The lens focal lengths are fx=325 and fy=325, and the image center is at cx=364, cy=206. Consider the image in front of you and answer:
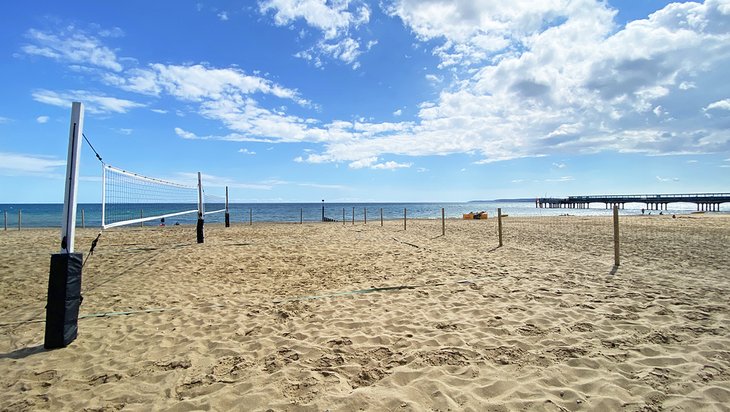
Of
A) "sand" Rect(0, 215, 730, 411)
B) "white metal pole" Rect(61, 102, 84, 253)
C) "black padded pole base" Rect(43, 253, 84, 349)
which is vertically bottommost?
"sand" Rect(0, 215, 730, 411)

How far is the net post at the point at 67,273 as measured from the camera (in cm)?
329

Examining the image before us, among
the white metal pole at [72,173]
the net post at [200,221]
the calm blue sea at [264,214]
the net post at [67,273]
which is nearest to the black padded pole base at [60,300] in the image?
the net post at [67,273]

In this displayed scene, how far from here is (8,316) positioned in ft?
14.1

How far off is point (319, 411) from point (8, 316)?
16.0ft

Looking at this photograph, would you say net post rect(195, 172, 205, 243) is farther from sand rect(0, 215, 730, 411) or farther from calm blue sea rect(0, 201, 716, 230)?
calm blue sea rect(0, 201, 716, 230)

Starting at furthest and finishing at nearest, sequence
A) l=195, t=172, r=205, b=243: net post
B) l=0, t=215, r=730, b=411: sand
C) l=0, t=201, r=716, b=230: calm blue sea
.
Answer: l=0, t=201, r=716, b=230: calm blue sea, l=195, t=172, r=205, b=243: net post, l=0, t=215, r=730, b=411: sand

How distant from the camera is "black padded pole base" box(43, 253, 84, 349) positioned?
3293 mm

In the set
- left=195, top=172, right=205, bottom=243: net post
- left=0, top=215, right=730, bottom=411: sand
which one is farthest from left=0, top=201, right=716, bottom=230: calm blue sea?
left=0, top=215, right=730, bottom=411: sand

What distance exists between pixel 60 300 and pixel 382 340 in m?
3.33

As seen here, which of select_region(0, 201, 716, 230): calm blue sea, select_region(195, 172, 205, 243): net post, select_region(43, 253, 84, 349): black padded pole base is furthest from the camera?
select_region(0, 201, 716, 230): calm blue sea

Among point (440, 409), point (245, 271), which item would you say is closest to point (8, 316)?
point (245, 271)

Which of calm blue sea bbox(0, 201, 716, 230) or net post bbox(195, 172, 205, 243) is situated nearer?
net post bbox(195, 172, 205, 243)

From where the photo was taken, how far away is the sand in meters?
2.45

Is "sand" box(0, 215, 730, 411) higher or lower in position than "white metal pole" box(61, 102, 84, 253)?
lower
